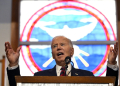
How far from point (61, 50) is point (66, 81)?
3.36 feet

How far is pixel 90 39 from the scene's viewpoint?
3.84m

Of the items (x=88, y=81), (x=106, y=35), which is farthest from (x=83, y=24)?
(x=88, y=81)

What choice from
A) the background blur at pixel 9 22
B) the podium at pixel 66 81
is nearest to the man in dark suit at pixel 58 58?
the podium at pixel 66 81

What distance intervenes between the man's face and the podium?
0.95m

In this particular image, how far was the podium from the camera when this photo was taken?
1.45m

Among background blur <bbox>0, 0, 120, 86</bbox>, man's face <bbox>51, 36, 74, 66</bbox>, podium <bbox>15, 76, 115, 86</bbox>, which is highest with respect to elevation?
background blur <bbox>0, 0, 120, 86</bbox>

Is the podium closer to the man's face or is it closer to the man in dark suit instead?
the man in dark suit

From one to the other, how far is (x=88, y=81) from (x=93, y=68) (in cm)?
225

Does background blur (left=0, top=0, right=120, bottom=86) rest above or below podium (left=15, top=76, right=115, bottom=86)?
above

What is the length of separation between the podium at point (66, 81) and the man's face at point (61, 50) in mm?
953

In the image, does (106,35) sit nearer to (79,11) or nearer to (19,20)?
(79,11)

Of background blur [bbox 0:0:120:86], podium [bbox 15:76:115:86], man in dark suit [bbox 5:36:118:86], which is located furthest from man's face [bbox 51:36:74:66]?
background blur [bbox 0:0:120:86]

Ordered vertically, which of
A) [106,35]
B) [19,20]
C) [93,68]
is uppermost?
[19,20]

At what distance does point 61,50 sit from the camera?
2.46 m
